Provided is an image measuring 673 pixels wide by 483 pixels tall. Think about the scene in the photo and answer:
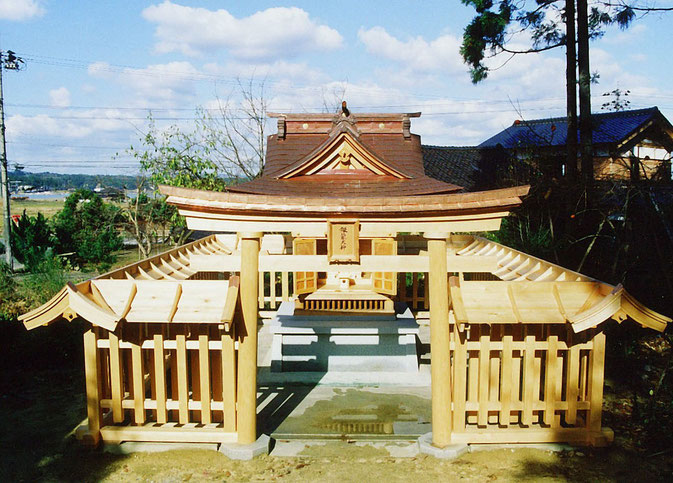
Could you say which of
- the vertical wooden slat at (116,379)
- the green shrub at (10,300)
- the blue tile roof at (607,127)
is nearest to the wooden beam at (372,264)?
the vertical wooden slat at (116,379)

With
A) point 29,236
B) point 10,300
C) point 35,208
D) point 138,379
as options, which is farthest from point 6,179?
point 35,208

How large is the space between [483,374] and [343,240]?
207cm

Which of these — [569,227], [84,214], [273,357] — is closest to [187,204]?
[273,357]


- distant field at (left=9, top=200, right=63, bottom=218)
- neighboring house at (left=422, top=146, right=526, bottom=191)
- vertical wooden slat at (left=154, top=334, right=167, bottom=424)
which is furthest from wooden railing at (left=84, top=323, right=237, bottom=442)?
distant field at (left=9, top=200, right=63, bottom=218)

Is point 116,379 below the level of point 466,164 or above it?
below

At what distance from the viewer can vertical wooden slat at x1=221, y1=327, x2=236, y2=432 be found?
5.38 m

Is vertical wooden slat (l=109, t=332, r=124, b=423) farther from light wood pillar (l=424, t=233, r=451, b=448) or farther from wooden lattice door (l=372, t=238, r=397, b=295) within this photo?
wooden lattice door (l=372, t=238, r=397, b=295)

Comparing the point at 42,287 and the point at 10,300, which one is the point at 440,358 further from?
the point at 10,300

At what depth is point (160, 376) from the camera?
541 cm

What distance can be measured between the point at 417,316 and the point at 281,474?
6.17m

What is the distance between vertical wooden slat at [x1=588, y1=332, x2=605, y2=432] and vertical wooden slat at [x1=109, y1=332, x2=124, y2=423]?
503 centimetres

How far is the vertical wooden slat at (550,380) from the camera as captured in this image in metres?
5.34

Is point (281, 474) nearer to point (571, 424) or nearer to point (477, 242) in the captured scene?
point (571, 424)

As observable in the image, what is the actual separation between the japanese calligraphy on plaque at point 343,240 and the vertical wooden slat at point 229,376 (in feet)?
4.59
